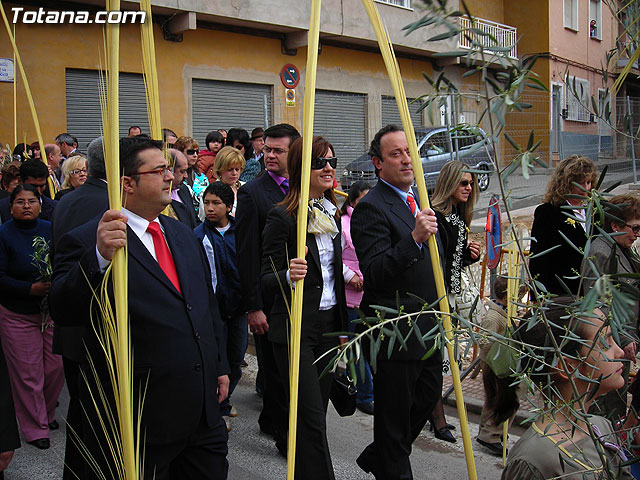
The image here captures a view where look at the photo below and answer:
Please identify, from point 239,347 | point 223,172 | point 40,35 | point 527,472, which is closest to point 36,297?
point 239,347

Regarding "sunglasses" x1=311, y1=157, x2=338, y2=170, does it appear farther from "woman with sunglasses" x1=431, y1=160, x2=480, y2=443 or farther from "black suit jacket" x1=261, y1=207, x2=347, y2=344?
"woman with sunglasses" x1=431, y1=160, x2=480, y2=443

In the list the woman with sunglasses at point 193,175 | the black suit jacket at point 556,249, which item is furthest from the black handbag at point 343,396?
the woman with sunglasses at point 193,175

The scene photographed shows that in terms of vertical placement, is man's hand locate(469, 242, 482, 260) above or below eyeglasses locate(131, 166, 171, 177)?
below

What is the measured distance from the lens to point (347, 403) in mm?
4180

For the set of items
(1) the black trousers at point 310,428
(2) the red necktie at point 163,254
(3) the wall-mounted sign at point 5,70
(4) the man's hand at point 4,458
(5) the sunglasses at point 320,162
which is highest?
(3) the wall-mounted sign at point 5,70

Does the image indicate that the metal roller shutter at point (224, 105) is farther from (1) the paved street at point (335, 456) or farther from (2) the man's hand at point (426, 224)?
(2) the man's hand at point (426, 224)

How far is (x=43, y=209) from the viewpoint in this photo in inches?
224

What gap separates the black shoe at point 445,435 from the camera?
5.08 m

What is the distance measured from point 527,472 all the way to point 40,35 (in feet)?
45.7

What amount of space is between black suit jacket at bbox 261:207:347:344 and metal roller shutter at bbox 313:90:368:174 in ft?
26.2

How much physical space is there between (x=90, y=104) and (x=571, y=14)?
21297 mm

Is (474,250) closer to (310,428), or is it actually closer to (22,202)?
(310,428)

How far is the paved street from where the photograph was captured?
456cm

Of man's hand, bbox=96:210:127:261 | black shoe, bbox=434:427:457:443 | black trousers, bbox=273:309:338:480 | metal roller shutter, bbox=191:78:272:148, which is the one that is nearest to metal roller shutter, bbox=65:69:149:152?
metal roller shutter, bbox=191:78:272:148
